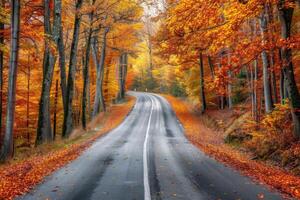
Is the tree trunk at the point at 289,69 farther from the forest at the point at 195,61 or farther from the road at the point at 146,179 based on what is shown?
the road at the point at 146,179

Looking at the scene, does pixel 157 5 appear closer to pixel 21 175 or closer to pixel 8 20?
pixel 8 20

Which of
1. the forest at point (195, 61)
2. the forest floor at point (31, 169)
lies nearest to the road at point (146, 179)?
the forest floor at point (31, 169)

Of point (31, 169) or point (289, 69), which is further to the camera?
point (289, 69)

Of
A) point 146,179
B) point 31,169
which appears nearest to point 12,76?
point 31,169

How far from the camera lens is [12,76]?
1393 cm

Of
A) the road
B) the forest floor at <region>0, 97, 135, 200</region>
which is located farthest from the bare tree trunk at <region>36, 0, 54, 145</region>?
the road

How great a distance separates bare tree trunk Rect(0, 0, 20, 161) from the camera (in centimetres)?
1360

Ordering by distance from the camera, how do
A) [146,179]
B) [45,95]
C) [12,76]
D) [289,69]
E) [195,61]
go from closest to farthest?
[146,179] → [289,69] → [12,76] → [45,95] → [195,61]

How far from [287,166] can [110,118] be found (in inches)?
983

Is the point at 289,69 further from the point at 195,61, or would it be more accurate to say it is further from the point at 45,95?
the point at 195,61

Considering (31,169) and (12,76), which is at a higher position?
(12,76)

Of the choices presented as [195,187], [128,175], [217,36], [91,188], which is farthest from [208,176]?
[217,36]

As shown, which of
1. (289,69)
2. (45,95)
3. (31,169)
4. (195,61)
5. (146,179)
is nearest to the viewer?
(146,179)

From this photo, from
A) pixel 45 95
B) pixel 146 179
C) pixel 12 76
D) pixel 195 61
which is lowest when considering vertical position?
pixel 146 179
